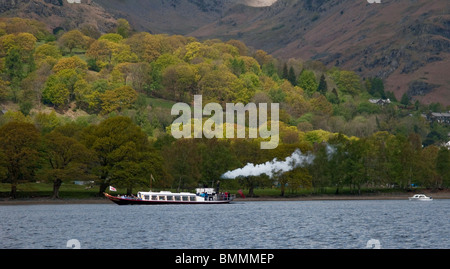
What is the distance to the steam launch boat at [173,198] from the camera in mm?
173375

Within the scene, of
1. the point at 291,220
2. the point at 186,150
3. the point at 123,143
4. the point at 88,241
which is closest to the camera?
the point at 88,241

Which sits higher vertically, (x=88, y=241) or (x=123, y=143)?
(x=123, y=143)

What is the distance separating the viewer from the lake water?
91625mm

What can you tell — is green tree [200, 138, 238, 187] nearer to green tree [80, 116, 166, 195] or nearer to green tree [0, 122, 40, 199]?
green tree [80, 116, 166, 195]

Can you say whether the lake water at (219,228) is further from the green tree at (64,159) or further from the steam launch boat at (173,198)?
the steam launch boat at (173,198)

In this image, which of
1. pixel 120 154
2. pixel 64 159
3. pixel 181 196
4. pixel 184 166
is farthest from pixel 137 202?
pixel 184 166

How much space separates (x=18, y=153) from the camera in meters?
166

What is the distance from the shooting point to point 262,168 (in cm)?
19888

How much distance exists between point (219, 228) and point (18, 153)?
7010 cm

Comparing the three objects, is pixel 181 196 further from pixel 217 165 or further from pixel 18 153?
pixel 18 153
